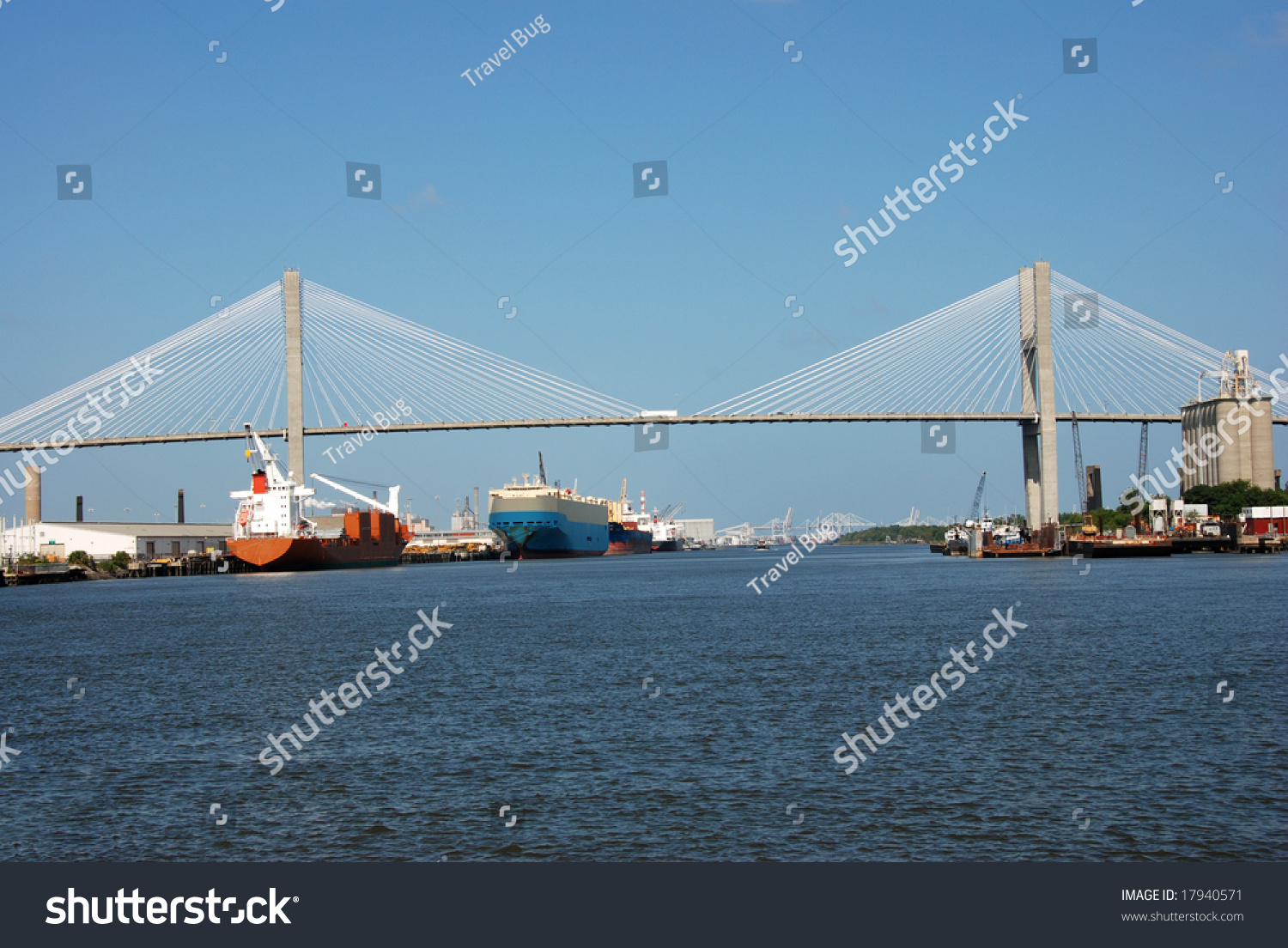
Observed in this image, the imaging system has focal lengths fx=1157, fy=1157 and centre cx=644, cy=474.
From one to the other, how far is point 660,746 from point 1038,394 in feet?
229

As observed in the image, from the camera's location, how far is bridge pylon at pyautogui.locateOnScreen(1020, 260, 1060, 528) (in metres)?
77.9

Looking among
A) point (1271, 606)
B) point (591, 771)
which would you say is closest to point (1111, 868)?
point (591, 771)

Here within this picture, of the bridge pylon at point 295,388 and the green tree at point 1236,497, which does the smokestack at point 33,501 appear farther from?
the green tree at point 1236,497

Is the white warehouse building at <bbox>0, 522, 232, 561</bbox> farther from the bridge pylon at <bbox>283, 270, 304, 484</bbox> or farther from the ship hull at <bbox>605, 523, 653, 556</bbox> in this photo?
the ship hull at <bbox>605, 523, 653, 556</bbox>

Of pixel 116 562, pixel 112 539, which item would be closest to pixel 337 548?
pixel 116 562

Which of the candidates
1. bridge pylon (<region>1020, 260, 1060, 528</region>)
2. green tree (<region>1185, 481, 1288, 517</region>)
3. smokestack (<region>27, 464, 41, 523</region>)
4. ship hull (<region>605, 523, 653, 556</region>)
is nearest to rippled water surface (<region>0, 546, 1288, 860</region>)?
bridge pylon (<region>1020, 260, 1060, 528</region>)

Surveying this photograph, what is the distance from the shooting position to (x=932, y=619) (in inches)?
1267

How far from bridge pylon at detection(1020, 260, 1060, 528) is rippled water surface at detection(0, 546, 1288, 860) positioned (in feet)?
157

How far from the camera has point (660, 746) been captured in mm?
14719

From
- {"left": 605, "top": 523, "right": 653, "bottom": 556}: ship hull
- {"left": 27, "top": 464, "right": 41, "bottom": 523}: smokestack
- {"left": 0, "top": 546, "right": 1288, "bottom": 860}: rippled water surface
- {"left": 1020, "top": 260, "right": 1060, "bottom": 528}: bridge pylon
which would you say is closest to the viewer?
{"left": 0, "top": 546, "right": 1288, "bottom": 860}: rippled water surface

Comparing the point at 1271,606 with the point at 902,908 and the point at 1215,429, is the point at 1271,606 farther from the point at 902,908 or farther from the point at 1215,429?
the point at 1215,429

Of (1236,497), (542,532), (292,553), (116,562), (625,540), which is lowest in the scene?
(625,540)

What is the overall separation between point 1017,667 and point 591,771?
10.8 meters

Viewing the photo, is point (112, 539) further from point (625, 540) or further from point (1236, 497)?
point (1236, 497)
